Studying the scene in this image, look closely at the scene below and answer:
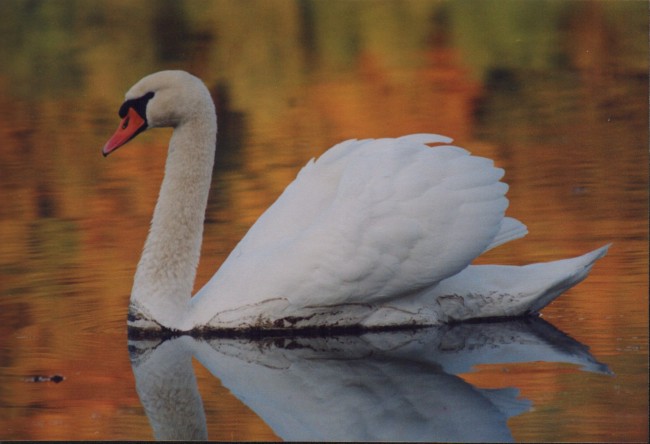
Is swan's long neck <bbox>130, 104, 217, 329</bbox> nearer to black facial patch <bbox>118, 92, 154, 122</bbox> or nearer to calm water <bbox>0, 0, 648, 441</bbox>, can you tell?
black facial patch <bbox>118, 92, 154, 122</bbox>

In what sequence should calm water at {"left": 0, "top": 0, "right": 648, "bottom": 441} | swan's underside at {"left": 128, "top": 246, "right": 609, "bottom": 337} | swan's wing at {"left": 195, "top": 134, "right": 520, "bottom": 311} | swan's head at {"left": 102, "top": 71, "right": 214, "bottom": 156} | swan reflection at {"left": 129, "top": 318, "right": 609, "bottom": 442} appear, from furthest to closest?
swan's head at {"left": 102, "top": 71, "right": 214, "bottom": 156}, swan's underside at {"left": 128, "top": 246, "right": 609, "bottom": 337}, swan's wing at {"left": 195, "top": 134, "right": 520, "bottom": 311}, calm water at {"left": 0, "top": 0, "right": 648, "bottom": 441}, swan reflection at {"left": 129, "top": 318, "right": 609, "bottom": 442}

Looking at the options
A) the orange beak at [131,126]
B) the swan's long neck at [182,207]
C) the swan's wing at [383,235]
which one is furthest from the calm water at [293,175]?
the orange beak at [131,126]

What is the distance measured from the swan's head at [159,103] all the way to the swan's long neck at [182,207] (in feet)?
0.29

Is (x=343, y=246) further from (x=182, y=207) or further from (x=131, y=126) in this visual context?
(x=131, y=126)

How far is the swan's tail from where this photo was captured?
32.0 ft

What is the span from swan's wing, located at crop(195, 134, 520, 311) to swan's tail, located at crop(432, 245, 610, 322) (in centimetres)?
30

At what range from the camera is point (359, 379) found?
28.6ft

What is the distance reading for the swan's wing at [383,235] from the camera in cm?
946

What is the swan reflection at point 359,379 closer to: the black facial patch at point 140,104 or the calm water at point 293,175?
the calm water at point 293,175

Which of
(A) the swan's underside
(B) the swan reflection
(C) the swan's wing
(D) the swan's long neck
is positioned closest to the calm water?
(B) the swan reflection

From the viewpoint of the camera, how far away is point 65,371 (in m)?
9.11

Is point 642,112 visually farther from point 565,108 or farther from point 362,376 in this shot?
point 362,376

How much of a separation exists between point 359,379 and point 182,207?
6.80ft

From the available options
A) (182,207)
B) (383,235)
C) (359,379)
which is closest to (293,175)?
(182,207)
